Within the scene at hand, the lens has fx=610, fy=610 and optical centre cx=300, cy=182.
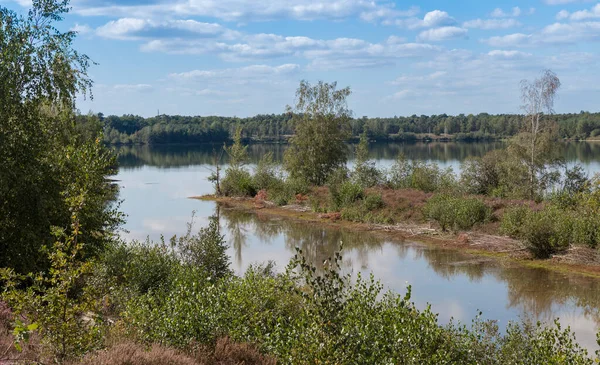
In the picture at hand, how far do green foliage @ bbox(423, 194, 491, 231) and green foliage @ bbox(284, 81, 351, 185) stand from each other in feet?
40.7

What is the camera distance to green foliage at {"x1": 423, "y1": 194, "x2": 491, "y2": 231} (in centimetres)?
2719

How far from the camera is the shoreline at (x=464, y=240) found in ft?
69.8

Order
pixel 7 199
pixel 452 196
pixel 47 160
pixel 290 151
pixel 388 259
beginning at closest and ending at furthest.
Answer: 1. pixel 7 199
2. pixel 47 160
3. pixel 388 259
4. pixel 452 196
5. pixel 290 151

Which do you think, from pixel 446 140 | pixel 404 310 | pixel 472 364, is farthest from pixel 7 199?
pixel 446 140

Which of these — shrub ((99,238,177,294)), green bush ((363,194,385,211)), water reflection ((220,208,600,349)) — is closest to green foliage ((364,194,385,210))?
green bush ((363,194,385,211))

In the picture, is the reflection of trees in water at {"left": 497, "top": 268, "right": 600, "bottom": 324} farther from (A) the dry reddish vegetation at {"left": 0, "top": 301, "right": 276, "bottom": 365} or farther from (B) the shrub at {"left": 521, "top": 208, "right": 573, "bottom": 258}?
(A) the dry reddish vegetation at {"left": 0, "top": 301, "right": 276, "bottom": 365}

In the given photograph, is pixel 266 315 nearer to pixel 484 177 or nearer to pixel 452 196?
pixel 452 196

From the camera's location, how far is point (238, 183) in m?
43.2

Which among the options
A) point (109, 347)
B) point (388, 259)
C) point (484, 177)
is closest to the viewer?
point (109, 347)

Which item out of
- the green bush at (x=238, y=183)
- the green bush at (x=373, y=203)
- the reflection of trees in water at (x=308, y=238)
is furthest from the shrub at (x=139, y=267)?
the green bush at (x=238, y=183)

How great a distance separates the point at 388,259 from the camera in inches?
928

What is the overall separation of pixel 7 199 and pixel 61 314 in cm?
687

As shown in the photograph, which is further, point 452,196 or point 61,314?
point 452,196

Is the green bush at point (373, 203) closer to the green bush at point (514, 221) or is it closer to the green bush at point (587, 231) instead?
the green bush at point (514, 221)
